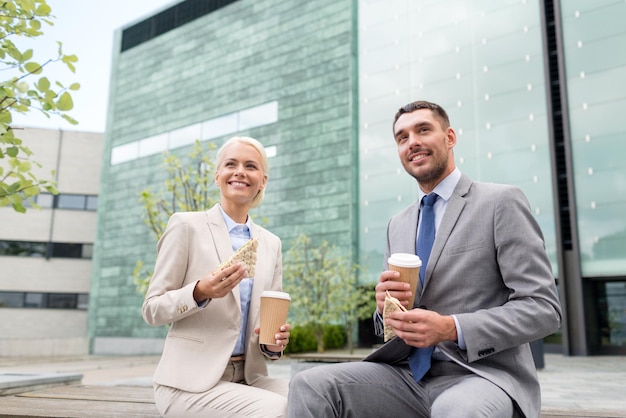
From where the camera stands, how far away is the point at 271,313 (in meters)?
2.77

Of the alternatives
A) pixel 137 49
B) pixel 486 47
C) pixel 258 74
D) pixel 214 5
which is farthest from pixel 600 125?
pixel 137 49

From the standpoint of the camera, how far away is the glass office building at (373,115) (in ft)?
61.7

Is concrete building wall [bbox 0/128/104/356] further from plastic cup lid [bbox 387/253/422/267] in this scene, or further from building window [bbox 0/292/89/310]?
plastic cup lid [bbox 387/253/422/267]

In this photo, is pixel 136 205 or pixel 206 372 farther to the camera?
pixel 136 205

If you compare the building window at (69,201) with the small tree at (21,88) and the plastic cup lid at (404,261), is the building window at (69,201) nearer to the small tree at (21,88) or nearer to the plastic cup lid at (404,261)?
the small tree at (21,88)

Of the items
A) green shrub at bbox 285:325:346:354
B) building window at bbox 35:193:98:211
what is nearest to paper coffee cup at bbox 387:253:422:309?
green shrub at bbox 285:325:346:354

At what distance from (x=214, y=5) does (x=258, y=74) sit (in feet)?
21.2

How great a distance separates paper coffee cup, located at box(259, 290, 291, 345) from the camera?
2738 millimetres

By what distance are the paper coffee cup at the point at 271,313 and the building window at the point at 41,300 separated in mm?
36326

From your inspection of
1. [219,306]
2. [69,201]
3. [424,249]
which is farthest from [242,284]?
[69,201]

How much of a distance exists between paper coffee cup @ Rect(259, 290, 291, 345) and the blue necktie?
0.70 meters

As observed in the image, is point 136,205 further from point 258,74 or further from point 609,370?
point 609,370

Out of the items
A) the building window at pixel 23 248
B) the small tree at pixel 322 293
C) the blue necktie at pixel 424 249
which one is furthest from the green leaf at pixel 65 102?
the building window at pixel 23 248

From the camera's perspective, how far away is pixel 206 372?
107 inches
